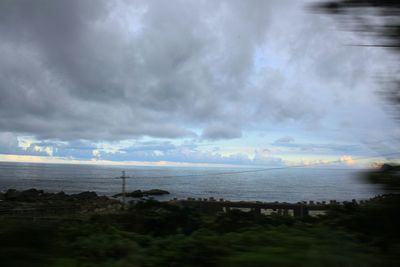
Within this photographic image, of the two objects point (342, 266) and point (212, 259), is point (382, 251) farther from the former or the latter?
point (212, 259)

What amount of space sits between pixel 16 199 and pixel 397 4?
54.4 metres

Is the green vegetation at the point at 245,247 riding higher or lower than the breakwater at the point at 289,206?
higher

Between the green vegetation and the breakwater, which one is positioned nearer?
the green vegetation

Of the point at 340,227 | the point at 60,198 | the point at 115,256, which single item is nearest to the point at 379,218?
the point at 340,227

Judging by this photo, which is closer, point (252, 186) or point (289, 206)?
point (289, 206)

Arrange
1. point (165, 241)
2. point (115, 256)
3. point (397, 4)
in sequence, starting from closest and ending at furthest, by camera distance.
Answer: point (397, 4) < point (115, 256) < point (165, 241)

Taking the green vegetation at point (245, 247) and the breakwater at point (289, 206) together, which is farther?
the breakwater at point (289, 206)

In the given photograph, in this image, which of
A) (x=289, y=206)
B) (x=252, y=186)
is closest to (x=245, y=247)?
(x=289, y=206)

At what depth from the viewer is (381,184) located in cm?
320

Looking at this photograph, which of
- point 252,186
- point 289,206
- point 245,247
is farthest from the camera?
point 252,186

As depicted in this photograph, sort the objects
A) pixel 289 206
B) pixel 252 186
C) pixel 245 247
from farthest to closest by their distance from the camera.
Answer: pixel 252 186
pixel 289 206
pixel 245 247

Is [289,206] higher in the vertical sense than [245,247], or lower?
lower

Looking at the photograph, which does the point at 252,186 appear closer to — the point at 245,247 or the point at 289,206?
the point at 289,206

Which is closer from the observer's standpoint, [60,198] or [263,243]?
[263,243]
